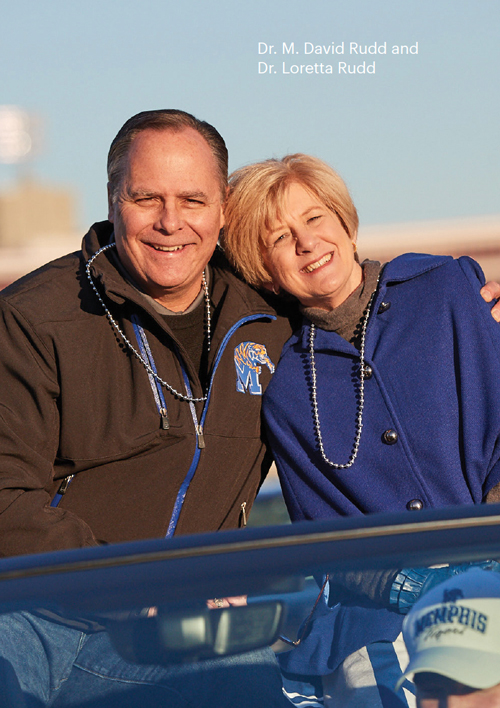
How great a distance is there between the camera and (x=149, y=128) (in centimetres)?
307

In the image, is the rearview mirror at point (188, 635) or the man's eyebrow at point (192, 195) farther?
the man's eyebrow at point (192, 195)

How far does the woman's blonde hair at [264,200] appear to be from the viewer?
3.15 metres

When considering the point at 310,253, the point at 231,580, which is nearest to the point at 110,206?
the point at 310,253

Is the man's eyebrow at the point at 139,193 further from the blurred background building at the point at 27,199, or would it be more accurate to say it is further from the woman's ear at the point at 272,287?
the blurred background building at the point at 27,199

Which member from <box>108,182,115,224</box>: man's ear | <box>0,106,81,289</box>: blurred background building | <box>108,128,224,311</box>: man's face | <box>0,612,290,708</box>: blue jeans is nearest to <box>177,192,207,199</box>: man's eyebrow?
<box>108,128,224,311</box>: man's face

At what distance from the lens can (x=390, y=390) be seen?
9.66 feet

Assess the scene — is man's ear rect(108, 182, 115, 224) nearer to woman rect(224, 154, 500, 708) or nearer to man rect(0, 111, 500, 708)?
man rect(0, 111, 500, 708)

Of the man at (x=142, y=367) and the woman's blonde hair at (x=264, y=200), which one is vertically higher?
the woman's blonde hair at (x=264, y=200)

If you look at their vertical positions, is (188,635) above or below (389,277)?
below

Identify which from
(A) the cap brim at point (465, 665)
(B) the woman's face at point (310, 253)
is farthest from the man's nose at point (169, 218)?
(A) the cap brim at point (465, 665)

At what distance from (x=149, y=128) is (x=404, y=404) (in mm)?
1238

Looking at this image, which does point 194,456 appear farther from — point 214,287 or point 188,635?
point 188,635

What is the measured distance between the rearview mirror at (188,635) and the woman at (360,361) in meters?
1.56

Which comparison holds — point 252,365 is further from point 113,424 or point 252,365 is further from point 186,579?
point 186,579
